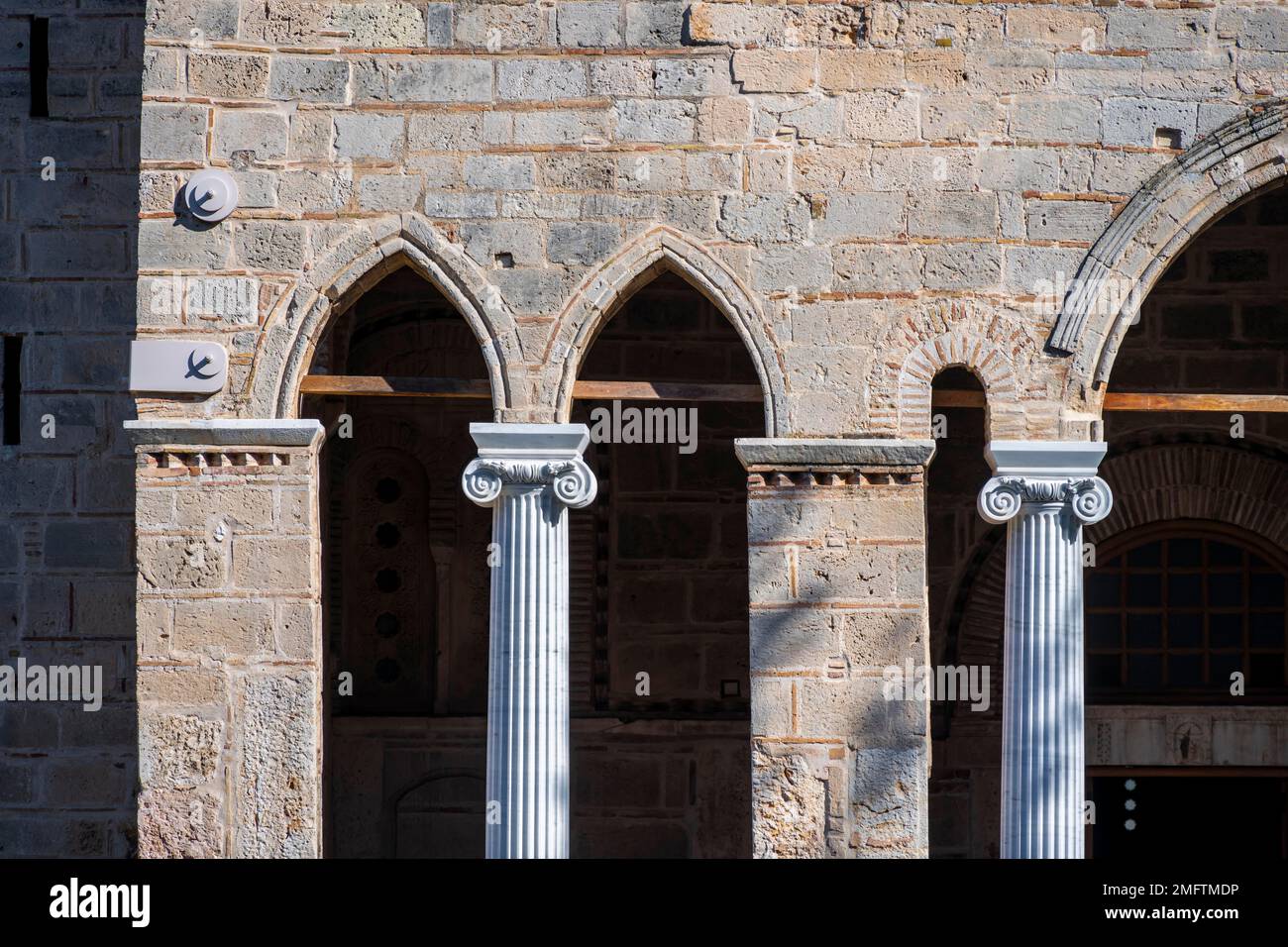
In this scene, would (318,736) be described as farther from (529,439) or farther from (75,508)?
(75,508)

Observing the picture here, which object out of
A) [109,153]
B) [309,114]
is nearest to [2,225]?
[109,153]

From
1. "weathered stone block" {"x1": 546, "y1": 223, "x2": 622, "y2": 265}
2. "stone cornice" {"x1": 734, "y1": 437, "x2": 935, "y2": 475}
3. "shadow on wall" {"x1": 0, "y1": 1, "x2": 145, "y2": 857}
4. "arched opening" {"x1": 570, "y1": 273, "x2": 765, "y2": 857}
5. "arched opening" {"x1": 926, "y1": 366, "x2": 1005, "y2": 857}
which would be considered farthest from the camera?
"arched opening" {"x1": 570, "y1": 273, "x2": 765, "y2": 857}

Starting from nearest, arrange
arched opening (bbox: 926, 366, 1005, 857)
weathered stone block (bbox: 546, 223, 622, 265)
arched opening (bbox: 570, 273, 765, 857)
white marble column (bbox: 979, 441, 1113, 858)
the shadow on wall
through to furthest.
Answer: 1. white marble column (bbox: 979, 441, 1113, 858)
2. weathered stone block (bbox: 546, 223, 622, 265)
3. the shadow on wall
4. arched opening (bbox: 926, 366, 1005, 857)
5. arched opening (bbox: 570, 273, 765, 857)

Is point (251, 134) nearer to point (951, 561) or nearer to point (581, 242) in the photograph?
point (581, 242)

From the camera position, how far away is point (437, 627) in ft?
30.9

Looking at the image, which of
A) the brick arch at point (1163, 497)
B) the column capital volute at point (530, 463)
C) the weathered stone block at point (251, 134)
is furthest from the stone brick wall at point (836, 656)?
the weathered stone block at point (251, 134)

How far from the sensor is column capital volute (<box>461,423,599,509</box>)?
7.14m

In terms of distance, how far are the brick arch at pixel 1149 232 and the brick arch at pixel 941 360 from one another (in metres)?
0.22

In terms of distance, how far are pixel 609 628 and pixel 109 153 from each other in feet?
11.8

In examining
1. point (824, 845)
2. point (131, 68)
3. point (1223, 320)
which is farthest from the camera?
point (1223, 320)

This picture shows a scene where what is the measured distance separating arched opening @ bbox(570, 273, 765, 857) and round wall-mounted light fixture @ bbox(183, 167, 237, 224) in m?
2.57

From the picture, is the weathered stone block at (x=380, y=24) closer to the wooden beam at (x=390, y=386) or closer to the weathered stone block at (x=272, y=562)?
the wooden beam at (x=390, y=386)

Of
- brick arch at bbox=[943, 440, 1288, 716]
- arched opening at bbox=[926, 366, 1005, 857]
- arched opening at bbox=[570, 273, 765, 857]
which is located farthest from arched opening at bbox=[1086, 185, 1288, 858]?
arched opening at bbox=[570, 273, 765, 857]

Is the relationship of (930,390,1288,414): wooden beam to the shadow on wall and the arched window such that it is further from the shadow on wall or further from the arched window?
the shadow on wall
